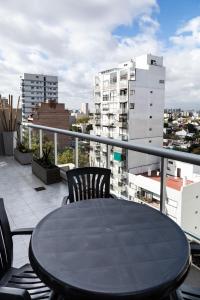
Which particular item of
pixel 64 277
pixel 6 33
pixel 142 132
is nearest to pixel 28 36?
pixel 6 33

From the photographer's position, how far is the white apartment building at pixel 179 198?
2352 mm

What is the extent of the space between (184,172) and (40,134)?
14.5 feet

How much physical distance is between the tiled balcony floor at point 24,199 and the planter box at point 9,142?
1.41 meters

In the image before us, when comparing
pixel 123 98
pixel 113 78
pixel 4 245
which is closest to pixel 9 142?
pixel 4 245

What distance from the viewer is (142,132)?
10.6m

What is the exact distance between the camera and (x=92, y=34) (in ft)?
35.4

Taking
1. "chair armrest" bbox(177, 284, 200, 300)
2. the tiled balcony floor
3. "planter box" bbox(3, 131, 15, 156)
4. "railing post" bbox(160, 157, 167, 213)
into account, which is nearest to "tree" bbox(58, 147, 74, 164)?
the tiled balcony floor

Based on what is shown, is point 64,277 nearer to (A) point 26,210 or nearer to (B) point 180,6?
(A) point 26,210

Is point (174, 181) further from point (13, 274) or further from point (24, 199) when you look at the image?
point (24, 199)

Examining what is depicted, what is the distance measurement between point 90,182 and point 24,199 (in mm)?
2044

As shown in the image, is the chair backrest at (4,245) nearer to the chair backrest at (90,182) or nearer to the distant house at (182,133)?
the chair backrest at (90,182)

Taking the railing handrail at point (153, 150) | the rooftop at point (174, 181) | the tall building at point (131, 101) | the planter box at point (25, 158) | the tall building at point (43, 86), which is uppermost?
the tall building at point (43, 86)

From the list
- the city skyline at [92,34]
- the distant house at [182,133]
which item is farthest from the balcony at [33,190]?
the distant house at [182,133]

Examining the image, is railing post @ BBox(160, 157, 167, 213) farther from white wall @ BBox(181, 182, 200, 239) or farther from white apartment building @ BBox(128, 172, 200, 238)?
white wall @ BBox(181, 182, 200, 239)
